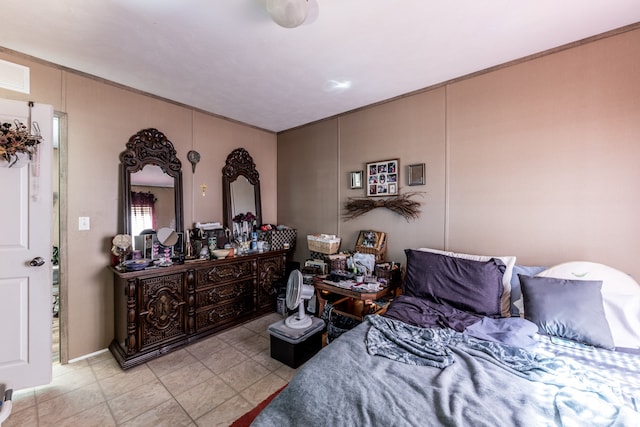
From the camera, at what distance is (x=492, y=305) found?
1.98 m

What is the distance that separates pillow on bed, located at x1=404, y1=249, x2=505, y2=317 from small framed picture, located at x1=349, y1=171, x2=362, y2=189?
47.6 inches

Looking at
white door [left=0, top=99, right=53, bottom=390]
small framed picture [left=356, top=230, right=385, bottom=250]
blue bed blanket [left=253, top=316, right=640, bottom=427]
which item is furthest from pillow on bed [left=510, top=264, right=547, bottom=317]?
white door [left=0, top=99, right=53, bottom=390]

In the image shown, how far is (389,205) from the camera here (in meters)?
A: 3.00

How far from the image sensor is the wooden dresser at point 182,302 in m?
2.40

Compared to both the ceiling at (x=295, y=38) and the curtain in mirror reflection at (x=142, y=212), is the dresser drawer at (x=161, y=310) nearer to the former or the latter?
the curtain in mirror reflection at (x=142, y=212)

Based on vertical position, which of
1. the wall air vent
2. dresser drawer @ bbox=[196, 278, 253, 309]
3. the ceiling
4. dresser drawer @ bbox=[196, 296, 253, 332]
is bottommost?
dresser drawer @ bbox=[196, 296, 253, 332]

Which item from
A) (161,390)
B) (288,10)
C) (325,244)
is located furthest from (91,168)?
(325,244)

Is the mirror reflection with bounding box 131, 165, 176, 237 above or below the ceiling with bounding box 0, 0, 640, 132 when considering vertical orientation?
below

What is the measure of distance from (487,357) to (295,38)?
7.91ft

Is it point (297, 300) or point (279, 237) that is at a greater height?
point (279, 237)

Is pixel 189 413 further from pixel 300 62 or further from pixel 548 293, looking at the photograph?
pixel 300 62

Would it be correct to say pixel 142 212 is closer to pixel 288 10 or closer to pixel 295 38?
pixel 295 38

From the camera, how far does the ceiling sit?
1.69 meters

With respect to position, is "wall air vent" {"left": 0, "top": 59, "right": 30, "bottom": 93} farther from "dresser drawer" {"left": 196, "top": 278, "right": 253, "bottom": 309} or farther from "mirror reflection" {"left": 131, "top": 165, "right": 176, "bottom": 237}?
"dresser drawer" {"left": 196, "top": 278, "right": 253, "bottom": 309}
